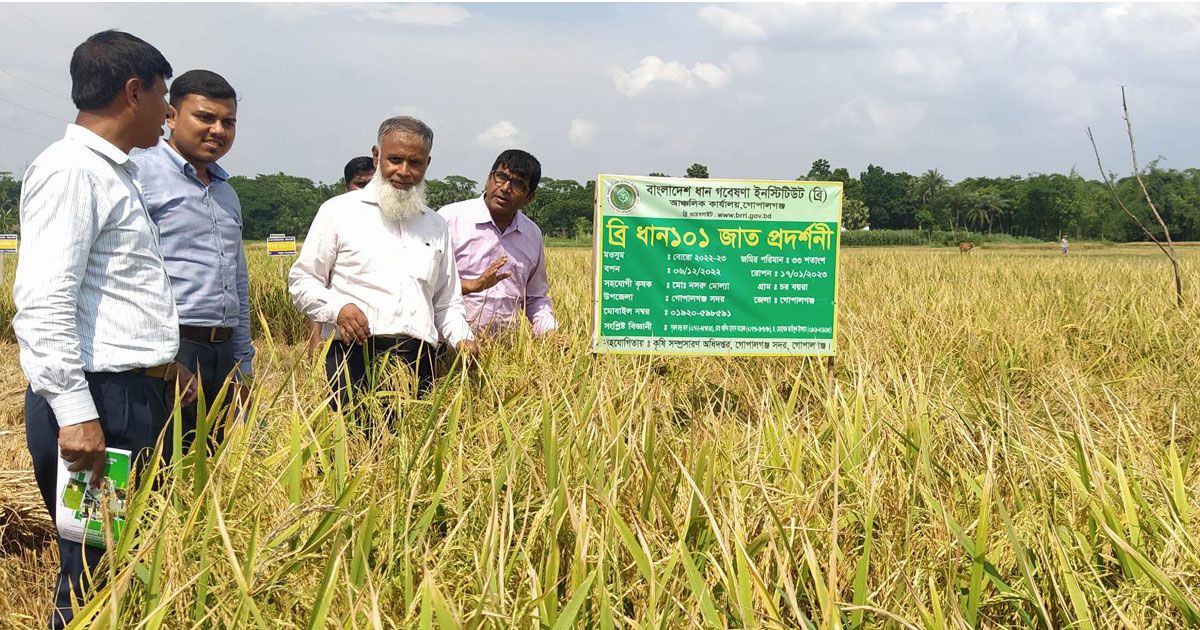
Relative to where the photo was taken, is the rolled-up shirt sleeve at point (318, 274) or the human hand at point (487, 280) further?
the human hand at point (487, 280)

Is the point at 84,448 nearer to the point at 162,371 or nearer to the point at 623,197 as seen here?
the point at 162,371

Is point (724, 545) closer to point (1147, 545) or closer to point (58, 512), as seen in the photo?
point (1147, 545)

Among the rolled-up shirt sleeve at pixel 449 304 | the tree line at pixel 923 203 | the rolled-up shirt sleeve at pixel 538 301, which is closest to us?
the rolled-up shirt sleeve at pixel 449 304

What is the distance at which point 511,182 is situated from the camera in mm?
3543

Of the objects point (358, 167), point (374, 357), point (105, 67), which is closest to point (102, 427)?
point (105, 67)

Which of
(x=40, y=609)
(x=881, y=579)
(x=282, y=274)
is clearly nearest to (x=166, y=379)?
(x=40, y=609)

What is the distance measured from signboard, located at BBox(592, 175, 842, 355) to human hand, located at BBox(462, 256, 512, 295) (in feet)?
1.43

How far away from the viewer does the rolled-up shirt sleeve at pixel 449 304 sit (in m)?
3.04

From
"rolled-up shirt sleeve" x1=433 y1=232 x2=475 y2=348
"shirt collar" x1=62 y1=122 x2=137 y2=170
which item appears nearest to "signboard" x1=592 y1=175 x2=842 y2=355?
"rolled-up shirt sleeve" x1=433 y1=232 x2=475 y2=348

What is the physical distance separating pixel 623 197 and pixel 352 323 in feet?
4.61

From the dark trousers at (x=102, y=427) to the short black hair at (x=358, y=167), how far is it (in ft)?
8.74

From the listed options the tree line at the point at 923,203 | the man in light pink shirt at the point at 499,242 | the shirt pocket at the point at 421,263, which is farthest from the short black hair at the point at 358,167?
the tree line at the point at 923,203

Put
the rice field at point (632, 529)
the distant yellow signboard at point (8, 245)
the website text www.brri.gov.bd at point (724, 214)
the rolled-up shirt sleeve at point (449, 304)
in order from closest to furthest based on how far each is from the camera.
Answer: the rice field at point (632, 529) < the rolled-up shirt sleeve at point (449, 304) < the website text www.brri.gov.bd at point (724, 214) < the distant yellow signboard at point (8, 245)

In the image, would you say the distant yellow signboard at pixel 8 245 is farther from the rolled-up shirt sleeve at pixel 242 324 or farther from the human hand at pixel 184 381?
the human hand at pixel 184 381
